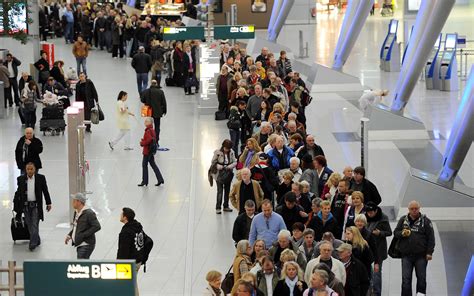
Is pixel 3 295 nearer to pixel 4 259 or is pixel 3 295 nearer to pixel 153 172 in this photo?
pixel 4 259

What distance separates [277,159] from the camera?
18.0m

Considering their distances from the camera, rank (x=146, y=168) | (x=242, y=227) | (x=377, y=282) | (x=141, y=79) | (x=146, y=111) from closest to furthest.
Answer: (x=377, y=282) → (x=242, y=227) → (x=146, y=168) → (x=146, y=111) → (x=141, y=79)

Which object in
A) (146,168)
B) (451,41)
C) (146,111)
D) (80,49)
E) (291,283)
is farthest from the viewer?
(80,49)

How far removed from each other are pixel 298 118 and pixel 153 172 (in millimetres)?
2821

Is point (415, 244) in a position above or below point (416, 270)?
above

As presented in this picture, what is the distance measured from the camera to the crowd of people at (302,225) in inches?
492

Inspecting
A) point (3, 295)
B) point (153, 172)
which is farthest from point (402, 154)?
point (3, 295)

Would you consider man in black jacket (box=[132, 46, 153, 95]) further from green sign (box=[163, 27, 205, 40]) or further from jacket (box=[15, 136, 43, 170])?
jacket (box=[15, 136, 43, 170])

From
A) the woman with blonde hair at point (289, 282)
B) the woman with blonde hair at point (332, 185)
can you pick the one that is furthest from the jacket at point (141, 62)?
the woman with blonde hair at point (289, 282)

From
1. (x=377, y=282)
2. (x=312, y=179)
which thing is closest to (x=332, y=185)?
(x=312, y=179)

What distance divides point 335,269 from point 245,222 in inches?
109

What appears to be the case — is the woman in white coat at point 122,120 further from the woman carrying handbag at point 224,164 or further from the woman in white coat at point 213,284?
the woman in white coat at point 213,284

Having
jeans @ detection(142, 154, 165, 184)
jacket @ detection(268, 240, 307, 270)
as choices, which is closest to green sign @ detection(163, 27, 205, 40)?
jeans @ detection(142, 154, 165, 184)

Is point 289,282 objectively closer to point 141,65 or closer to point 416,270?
point 416,270
